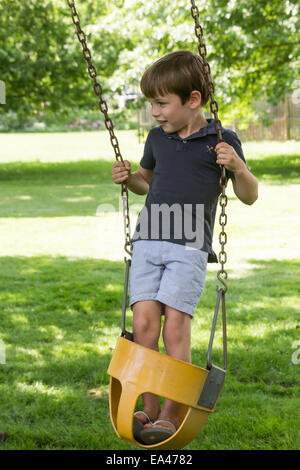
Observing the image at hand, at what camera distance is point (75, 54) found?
60.2 feet

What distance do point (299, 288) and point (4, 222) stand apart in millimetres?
5780

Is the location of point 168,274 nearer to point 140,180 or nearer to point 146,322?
point 146,322

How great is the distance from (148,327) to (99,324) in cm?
283

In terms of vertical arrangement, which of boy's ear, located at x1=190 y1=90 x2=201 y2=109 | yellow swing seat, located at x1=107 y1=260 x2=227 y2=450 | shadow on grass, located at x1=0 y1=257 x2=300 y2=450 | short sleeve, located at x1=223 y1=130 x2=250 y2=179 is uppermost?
boy's ear, located at x1=190 y1=90 x2=201 y2=109

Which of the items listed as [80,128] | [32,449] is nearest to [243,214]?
[32,449]

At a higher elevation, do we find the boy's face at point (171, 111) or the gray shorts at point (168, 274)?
the boy's face at point (171, 111)

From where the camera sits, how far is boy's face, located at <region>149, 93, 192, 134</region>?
115 inches

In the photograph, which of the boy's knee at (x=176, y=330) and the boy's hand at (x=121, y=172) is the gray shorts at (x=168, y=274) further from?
the boy's hand at (x=121, y=172)

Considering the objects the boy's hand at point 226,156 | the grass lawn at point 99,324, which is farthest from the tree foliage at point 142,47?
the boy's hand at point 226,156

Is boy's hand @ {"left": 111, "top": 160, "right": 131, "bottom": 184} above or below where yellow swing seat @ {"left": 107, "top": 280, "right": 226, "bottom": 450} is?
above

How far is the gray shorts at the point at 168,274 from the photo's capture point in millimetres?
2850

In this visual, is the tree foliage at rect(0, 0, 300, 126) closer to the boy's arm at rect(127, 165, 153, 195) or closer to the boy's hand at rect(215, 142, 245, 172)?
the boy's arm at rect(127, 165, 153, 195)

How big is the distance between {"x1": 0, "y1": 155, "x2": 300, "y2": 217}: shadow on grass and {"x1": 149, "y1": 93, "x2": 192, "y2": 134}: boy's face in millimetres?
8840

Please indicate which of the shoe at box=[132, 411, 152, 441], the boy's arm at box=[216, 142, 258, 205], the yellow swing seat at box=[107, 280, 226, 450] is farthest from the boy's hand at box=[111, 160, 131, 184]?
the shoe at box=[132, 411, 152, 441]
